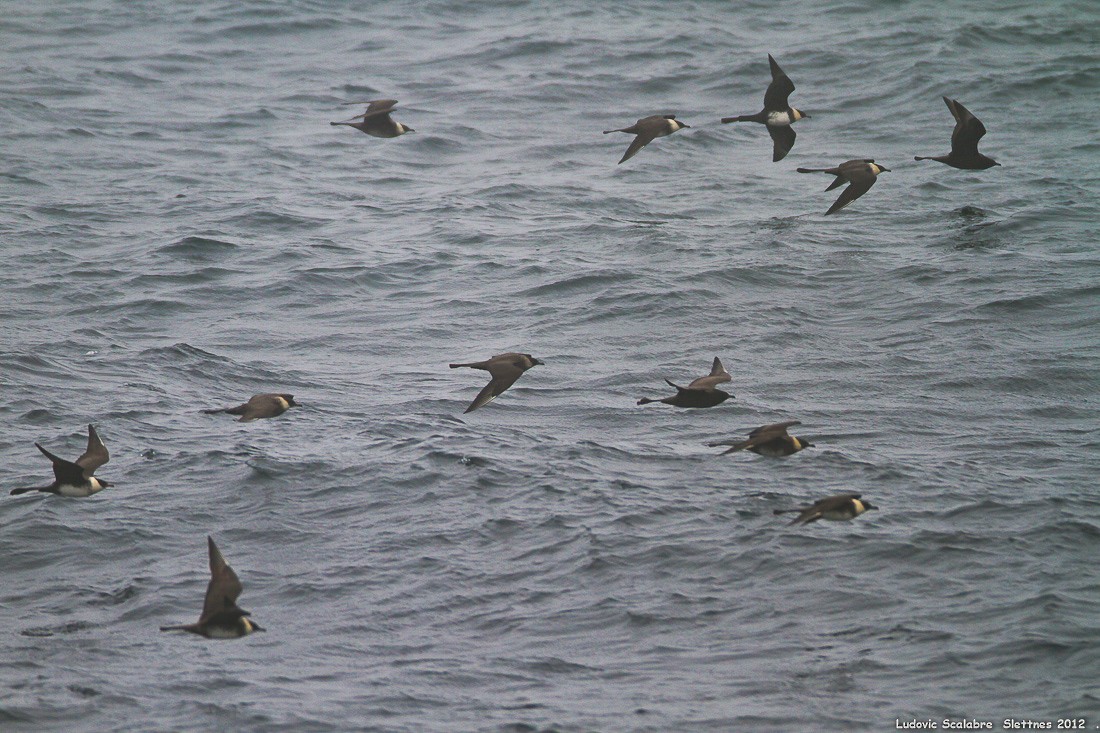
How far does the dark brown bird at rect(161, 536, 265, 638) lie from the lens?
30.4ft

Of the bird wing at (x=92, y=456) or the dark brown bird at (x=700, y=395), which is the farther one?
the dark brown bird at (x=700, y=395)

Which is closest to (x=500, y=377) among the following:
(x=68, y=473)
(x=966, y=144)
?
(x=68, y=473)

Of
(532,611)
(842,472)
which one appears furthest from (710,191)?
(532,611)

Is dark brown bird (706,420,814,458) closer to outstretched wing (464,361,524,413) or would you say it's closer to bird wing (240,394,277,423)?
outstretched wing (464,361,524,413)

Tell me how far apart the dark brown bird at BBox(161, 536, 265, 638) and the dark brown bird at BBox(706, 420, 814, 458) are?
4100mm

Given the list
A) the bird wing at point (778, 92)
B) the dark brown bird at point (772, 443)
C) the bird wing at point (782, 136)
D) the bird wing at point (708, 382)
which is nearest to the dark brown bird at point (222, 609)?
the dark brown bird at point (772, 443)

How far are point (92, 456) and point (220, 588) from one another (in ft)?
9.42

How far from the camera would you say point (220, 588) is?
9.32 m

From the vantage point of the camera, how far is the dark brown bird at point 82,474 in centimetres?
1145

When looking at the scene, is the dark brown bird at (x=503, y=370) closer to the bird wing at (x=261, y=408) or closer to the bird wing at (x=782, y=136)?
the bird wing at (x=261, y=408)

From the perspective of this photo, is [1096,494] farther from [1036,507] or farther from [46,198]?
[46,198]

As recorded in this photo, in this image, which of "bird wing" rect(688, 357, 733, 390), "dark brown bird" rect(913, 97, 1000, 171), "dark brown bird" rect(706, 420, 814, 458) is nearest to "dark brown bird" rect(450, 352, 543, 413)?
"bird wing" rect(688, 357, 733, 390)

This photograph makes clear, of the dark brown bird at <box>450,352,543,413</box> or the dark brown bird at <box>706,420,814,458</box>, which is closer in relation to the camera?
the dark brown bird at <box>706,420,814,458</box>

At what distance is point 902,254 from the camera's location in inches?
715
